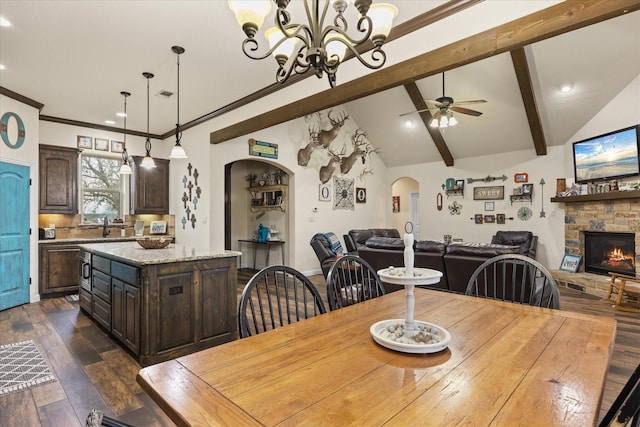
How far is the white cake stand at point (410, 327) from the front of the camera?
118 cm

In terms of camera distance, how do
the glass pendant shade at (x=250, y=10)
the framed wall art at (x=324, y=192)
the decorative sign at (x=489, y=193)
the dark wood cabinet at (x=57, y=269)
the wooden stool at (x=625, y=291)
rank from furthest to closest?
the decorative sign at (x=489, y=193)
the framed wall art at (x=324, y=192)
the dark wood cabinet at (x=57, y=269)
the wooden stool at (x=625, y=291)
the glass pendant shade at (x=250, y=10)

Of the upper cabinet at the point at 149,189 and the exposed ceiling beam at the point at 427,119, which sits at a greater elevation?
the exposed ceiling beam at the point at 427,119

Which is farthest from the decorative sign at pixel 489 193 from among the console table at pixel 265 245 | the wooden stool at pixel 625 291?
the console table at pixel 265 245

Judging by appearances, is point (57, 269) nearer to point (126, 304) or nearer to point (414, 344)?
point (126, 304)

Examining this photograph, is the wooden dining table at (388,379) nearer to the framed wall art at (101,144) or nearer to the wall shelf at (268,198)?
the wall shelf at (268,198)

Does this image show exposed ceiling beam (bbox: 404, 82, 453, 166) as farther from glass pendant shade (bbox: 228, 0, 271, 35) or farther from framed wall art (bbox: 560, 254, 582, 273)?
glass pendant shade (bbox: 228, 0, 271, 35)

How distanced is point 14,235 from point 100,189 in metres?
1.85

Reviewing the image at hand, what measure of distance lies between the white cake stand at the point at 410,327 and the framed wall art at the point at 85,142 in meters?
6.59

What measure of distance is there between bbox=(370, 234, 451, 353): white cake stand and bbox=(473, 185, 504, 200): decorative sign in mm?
7335

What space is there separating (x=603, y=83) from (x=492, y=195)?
296cm

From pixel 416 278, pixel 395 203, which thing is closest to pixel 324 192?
pixel 395 203

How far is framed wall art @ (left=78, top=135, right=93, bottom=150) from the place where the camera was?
6.01m

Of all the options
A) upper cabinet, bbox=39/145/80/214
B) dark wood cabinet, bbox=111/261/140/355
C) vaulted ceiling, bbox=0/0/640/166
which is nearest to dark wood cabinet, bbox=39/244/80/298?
upper cabinet, bbox=39/145/80/214

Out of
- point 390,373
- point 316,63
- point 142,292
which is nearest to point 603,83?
point 316,63
